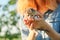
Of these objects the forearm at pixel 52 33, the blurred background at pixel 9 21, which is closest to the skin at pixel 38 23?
the forearm at pixel 52 33

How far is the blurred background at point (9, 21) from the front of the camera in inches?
54.9

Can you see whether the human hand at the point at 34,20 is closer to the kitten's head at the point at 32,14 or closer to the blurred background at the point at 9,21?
the kitten's head at the point at 32,14

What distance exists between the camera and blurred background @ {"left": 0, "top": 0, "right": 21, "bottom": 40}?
54.9 inches

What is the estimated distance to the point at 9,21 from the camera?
141 centimetres

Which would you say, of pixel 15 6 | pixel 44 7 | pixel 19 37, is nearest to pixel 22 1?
pixel 15 6

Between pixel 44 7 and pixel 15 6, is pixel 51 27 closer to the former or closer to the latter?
pixel 44 7

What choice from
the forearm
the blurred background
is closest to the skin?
the forearm

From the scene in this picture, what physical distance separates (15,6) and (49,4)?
0.86 ft

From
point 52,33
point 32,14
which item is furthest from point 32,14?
point 52,33

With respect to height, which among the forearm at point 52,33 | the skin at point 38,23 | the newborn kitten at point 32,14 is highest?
the newborn kitten at point 32,14

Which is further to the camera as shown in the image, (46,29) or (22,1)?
(22,1)

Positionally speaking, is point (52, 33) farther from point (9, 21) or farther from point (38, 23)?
point (9, 21)

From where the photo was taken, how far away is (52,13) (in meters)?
1.36

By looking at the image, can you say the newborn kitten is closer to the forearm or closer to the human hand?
the human hand
